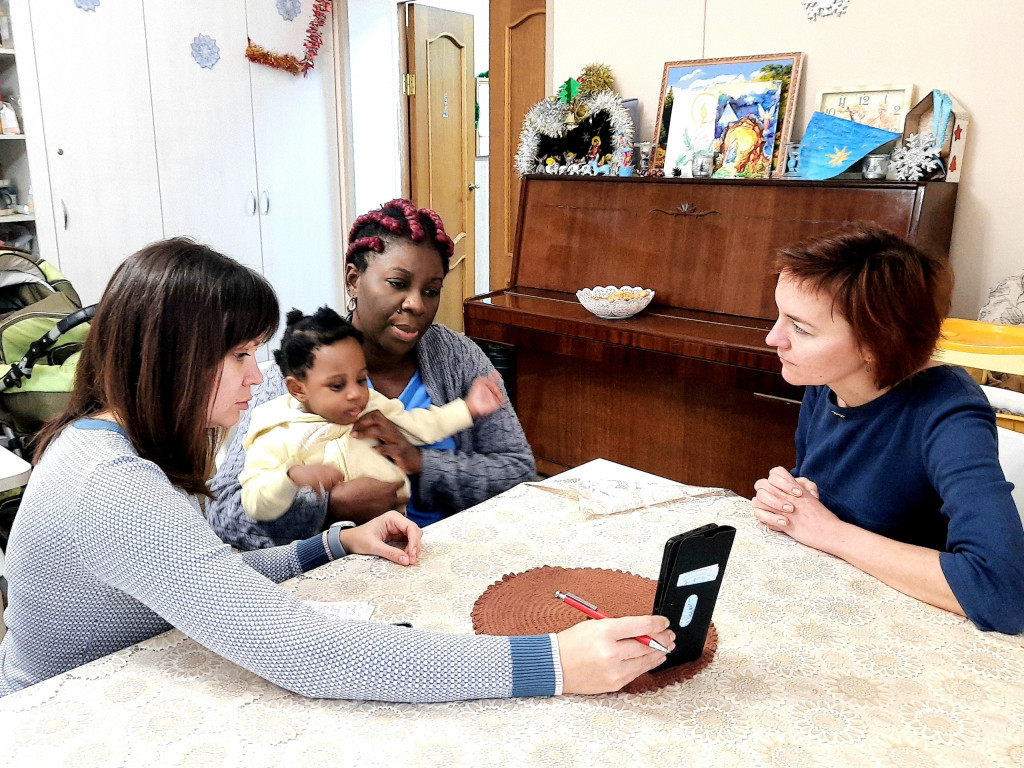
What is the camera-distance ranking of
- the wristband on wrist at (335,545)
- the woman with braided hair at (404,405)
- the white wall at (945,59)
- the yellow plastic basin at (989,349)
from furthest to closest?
the white wall at (945,59), the yellow plastic basin at (989,349), the woman with braided hair at (404,405), the wristband on wrist at (335,545)

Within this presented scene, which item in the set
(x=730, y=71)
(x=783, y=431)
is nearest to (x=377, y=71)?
(x=730, y=71)

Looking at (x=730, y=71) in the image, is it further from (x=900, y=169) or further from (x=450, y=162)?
(x=450, y=162)

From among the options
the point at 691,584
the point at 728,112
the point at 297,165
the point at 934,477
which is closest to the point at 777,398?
the point at 728,112

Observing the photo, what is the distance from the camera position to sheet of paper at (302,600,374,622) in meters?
1.08

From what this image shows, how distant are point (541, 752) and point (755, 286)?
2397mm

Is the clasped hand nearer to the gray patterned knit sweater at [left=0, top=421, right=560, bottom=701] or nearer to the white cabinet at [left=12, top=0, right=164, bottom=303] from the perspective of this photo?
the gray patterned knit sweater at [left=0, top=421, right=560, bottom=701]

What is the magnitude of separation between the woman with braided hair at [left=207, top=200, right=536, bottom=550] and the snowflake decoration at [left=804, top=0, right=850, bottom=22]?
211 centimetres

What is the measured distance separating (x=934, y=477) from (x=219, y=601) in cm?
100

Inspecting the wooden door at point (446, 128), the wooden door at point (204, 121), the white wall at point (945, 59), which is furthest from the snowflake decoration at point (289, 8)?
the white wall at point (945, 59)

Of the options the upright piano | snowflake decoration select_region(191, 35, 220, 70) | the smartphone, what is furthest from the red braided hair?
snowflake decoration select_region(191, 35, 220, 70)

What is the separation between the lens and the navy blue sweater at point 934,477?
1.08 m

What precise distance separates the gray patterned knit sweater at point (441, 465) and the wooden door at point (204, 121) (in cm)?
313

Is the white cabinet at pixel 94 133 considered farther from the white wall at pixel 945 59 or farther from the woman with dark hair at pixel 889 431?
the woman with dark hair at pixel 889 431

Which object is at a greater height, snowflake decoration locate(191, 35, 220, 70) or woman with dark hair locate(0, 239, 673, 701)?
snowflake decoration locate(191, 35, 220, 70)
